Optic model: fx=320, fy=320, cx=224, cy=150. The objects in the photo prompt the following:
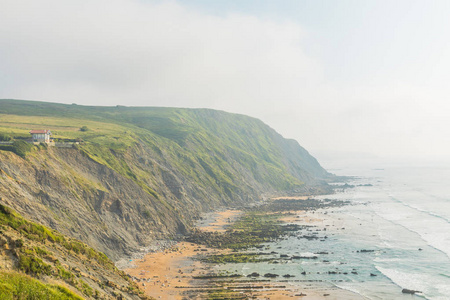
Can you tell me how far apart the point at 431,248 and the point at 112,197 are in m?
77.7

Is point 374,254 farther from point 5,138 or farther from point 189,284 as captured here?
point 5,138

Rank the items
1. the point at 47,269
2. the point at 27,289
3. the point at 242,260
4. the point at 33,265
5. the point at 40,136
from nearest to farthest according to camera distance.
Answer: the point at 27,289 < the point at 33,265 < the point at 47,269 < the point at 242,260 < the point at 40,136

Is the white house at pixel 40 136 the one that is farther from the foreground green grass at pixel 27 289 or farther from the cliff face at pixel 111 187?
the foreground green grass at pixel 27 289

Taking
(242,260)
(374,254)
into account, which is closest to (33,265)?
(242,260)

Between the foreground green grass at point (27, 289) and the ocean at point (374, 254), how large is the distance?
40.1 m

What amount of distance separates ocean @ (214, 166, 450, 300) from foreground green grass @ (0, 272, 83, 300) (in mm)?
40103

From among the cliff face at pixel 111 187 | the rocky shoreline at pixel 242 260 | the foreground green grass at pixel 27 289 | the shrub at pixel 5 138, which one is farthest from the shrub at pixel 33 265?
the shrub at pixel 5 138

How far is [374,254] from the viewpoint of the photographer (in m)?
72.9

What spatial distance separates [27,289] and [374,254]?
7081 cm

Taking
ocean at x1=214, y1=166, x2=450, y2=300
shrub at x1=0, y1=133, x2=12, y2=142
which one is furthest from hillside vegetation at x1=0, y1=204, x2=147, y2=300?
shrub at x1=0, y1=133, x2=12, y2=142

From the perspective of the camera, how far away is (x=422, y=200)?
6181 inches

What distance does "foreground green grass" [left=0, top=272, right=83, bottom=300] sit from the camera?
859 inches

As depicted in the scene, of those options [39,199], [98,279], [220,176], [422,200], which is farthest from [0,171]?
[422,200]

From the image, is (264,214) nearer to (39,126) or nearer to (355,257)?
(355,257)
